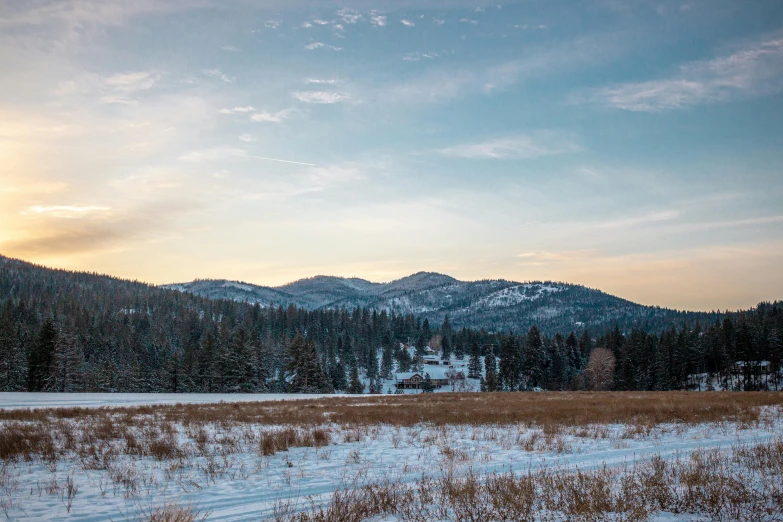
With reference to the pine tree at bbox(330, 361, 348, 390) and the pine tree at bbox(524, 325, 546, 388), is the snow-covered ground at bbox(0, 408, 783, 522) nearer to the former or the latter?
the pine tree at bbox(524, 325, 546, 388)

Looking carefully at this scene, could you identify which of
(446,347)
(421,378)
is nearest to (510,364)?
(421,378)

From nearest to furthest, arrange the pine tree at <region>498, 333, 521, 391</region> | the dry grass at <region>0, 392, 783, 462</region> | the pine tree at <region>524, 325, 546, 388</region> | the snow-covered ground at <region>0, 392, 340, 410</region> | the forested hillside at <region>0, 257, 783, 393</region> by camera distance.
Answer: the dry grass at <region>0, 392, 783, 462</region>
the snow-covered ground at <region>0, 392, 340, 410</region>
the forested hillside at <region>0, 257, 783, 393</region>
the pine tree at <region>524, 325, 546, 388</region>
the pine tree at <region>498, 333, 521, 391</region>

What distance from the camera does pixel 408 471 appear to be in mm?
10484

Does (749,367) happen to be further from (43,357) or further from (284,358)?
(43,357)

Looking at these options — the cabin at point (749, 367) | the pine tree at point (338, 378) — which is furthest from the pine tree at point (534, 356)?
the pine tree at point (338, 378)

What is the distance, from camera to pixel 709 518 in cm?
616

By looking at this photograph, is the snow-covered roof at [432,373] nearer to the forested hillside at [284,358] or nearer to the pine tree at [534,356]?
the forested hillside at [284,358]

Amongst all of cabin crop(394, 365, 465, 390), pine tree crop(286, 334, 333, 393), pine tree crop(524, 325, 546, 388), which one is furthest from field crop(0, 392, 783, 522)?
cabin crop(394, 365, 465, 390)

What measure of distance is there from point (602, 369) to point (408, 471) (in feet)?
283

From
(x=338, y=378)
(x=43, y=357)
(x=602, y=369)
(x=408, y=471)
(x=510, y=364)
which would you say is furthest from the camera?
(x=338, y=378)

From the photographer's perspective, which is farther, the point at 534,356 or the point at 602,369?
the point at 534,356

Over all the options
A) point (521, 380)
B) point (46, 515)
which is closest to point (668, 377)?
point (521, 380)

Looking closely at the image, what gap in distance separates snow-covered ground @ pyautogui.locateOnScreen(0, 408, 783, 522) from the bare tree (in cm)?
7299

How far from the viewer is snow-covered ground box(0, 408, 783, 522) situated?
315 inches
